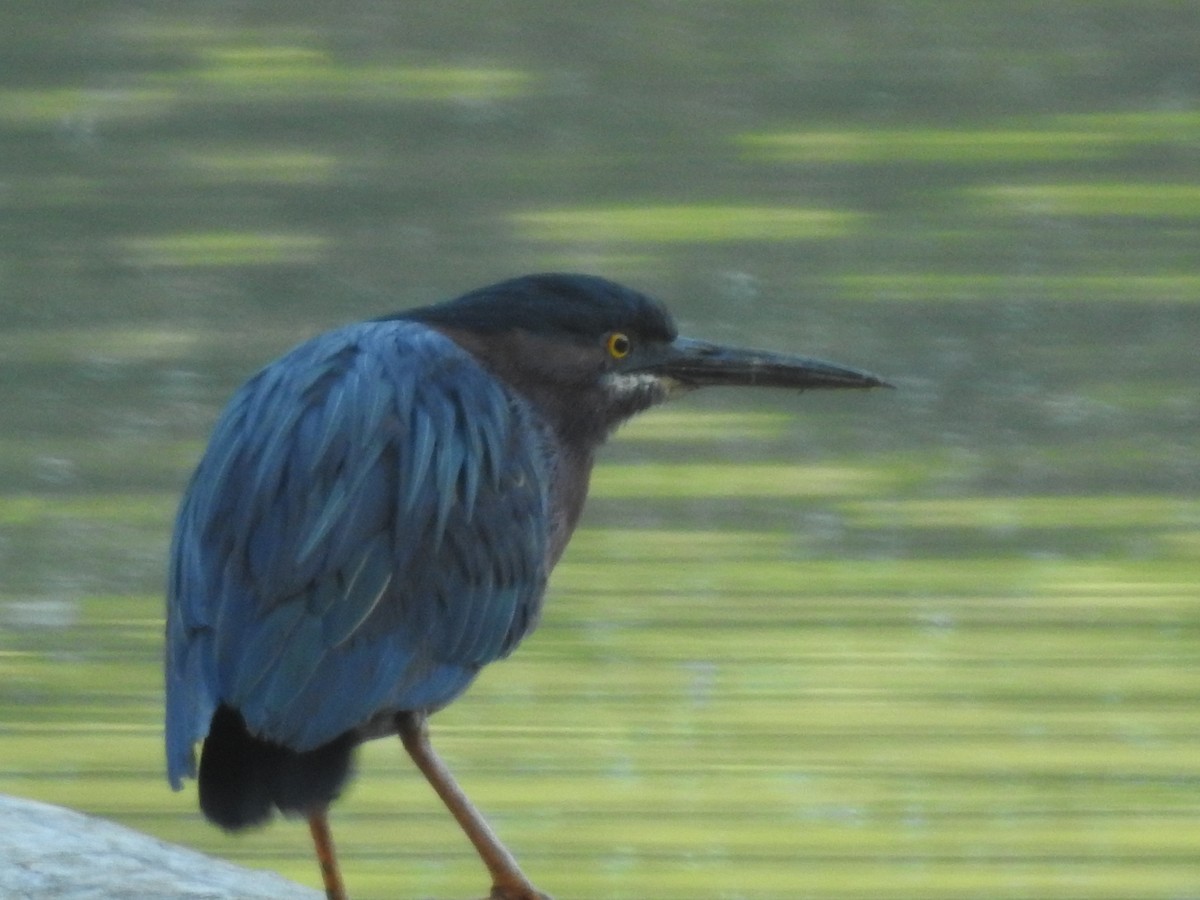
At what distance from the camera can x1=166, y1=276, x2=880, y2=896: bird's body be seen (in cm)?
267

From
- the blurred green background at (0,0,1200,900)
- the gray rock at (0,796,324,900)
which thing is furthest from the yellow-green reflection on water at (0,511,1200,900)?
the gray rock at (0,796,324,900)

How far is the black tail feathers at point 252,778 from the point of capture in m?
2.65

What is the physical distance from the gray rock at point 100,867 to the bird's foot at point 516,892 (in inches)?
9.2

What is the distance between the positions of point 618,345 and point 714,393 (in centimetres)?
203

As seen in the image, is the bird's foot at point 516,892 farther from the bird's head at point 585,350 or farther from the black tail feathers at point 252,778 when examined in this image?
the bird's head at point 585,350

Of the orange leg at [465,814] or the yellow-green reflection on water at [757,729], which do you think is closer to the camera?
the orange leg at [465,814]

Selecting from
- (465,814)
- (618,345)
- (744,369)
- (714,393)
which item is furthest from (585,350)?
(714,393)

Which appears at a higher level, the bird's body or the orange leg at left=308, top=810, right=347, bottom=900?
the bird's body

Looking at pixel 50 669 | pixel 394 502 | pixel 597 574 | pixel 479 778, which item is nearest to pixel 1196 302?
pixel 597 574

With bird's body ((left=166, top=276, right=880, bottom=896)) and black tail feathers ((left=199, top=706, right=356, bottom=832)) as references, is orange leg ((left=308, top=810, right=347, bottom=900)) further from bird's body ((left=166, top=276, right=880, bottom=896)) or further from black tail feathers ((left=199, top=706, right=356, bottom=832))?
black tail feathers ((left=199, top=706, right=356, bottom=832))

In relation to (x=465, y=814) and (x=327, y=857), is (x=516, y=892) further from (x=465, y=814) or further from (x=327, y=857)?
(x=327, y=857)

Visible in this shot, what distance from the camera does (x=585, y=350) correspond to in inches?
126

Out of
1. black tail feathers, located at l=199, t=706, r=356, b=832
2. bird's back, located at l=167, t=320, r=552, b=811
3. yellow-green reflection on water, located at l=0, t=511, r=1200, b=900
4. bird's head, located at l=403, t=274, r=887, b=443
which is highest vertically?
bird's head, located at l=403, t=274, r=887, b=443

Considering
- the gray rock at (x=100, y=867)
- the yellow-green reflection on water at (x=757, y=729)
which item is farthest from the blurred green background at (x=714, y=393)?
the gray rock at (x=100, y=867)
